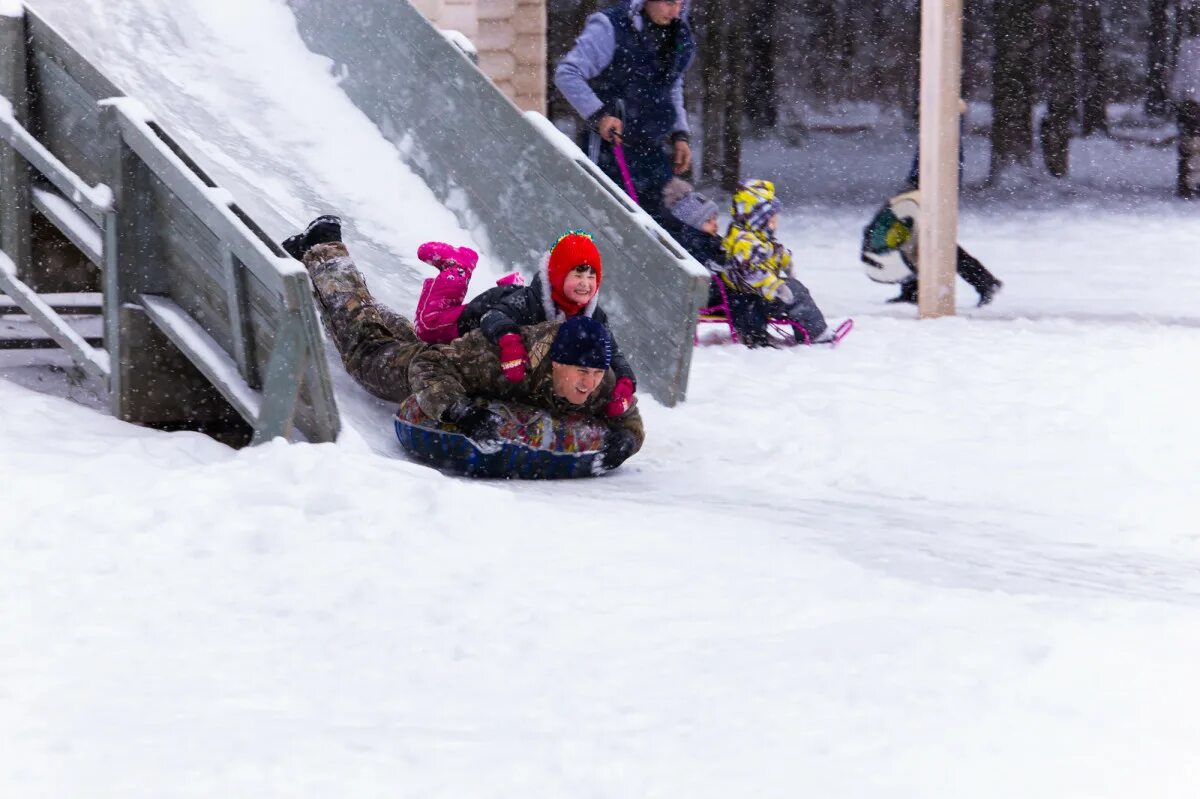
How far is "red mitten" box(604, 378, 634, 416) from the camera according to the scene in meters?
5.59

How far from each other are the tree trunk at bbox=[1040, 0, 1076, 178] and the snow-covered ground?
1352 centimetres

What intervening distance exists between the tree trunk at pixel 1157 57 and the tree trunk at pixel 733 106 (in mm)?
5784

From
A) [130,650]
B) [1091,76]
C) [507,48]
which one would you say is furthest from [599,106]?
[1091,76]

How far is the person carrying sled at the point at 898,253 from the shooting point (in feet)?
32.0

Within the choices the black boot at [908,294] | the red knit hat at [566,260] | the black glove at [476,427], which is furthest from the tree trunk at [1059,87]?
the black glove at [476,427]

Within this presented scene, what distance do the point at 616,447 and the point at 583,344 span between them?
420 millimetres

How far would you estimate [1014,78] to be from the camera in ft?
68.0

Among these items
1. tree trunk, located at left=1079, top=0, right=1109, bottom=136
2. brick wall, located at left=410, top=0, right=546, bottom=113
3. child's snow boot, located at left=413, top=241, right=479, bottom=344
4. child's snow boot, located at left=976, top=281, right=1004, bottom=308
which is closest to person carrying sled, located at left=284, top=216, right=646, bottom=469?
child's snow boot, located at left=413, top=241, right=479, bottom=344

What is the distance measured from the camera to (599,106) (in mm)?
8406

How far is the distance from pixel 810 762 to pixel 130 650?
1.46 meters

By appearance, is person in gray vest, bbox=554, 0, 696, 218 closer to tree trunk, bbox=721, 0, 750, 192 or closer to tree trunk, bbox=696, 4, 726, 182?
tree trunk, bbox=721, 0, 750, 192

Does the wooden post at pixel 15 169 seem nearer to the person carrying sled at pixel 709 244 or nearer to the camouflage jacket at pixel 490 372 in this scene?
the camouflage jacket at pixel 490 372

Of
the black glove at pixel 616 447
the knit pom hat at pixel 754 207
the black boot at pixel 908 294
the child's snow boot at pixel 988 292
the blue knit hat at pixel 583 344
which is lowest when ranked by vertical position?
the black boot at pixel 908 294

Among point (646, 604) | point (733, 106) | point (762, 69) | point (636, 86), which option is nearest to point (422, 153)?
point (636, 86)
